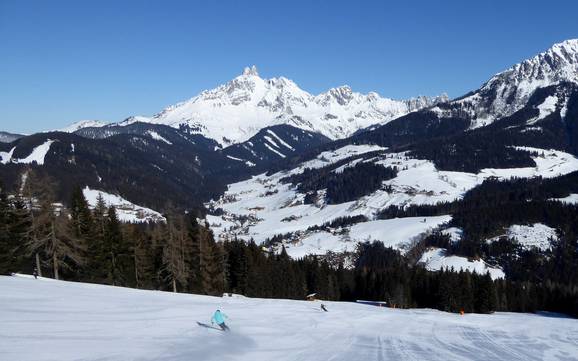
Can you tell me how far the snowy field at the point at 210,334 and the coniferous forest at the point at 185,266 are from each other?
10586mm

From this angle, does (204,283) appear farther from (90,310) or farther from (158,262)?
(90,310)

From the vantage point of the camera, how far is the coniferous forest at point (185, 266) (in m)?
56.1

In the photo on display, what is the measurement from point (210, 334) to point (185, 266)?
141ft

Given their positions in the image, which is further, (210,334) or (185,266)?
(185,266)

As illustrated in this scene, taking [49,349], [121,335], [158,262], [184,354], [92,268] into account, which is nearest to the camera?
[49,349]

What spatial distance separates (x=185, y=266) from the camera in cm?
7388

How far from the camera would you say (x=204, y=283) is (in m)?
75.4

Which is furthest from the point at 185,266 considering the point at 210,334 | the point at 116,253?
the point at 210,334

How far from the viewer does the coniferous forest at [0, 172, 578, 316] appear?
56125 millimetres

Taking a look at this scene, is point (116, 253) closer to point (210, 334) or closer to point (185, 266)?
point (185, 266)

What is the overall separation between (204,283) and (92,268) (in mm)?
17151

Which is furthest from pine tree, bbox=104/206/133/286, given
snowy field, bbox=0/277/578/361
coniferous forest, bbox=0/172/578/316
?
snowy field, bbox=0/277/578/361

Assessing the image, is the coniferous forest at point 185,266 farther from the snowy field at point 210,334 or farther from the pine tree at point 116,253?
the snowy field at point 210,334

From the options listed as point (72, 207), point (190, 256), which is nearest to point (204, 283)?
point (190, 256)
